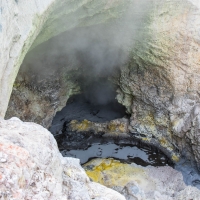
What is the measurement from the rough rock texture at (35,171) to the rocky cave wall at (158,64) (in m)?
1.05

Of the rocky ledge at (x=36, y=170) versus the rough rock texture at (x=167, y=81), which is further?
the rough rock texture at (x=167, y=81)

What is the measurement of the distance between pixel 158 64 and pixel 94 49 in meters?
1.62

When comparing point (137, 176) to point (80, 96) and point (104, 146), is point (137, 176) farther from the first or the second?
point (80, 96)

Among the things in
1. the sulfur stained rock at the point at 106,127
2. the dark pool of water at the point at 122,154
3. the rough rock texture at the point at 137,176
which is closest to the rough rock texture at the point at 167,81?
the sulfur stained rock at the point at 106,127

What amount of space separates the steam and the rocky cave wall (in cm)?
16

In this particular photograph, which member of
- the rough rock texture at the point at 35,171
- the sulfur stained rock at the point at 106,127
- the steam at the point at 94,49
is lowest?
the rough rock texture at the point at 35,171

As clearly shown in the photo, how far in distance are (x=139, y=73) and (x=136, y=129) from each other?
1.48 meters

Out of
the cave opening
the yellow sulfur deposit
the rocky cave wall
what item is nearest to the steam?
the cave opening

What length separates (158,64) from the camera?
17.9ft

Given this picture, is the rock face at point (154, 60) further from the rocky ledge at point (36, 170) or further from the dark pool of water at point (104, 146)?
the rocky ledge at point (36, 170)

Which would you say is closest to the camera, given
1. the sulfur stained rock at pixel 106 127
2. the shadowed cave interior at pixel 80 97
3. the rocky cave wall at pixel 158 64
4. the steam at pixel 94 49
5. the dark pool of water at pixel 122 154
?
the rocky cave wall at pixel 158 64

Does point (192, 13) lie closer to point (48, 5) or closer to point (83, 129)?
point (48, 5)

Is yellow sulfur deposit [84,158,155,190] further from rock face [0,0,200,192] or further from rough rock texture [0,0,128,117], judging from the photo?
rough rock texture [0,0,128,117]

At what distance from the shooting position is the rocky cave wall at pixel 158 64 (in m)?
4.18
